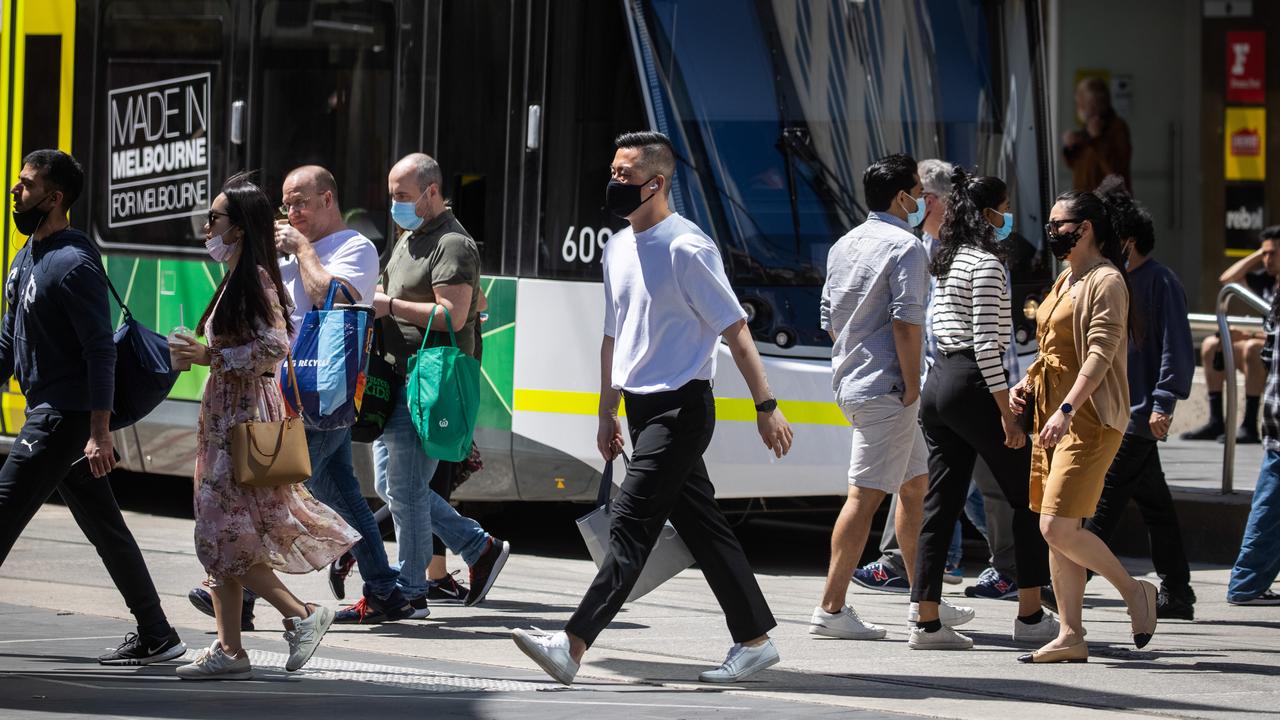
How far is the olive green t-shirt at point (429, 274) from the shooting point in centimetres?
A: 792

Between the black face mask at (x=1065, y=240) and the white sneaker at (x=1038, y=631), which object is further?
the white sneaker at (x=1038, y=631)

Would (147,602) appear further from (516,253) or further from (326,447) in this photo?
(516,253)

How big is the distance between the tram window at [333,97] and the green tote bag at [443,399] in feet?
7.23

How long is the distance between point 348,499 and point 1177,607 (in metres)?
3.28

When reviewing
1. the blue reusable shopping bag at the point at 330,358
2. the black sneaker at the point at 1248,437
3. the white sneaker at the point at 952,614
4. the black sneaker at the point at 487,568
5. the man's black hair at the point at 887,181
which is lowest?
the white sneaker at the point at 952,614

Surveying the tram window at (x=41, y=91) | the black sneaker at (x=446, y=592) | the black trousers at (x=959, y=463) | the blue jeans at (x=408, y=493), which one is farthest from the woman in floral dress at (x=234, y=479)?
the tram window at (x=41, y=91)

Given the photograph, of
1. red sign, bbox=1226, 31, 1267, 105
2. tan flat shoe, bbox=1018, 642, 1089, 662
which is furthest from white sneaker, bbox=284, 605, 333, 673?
red sign, bbox=1226, 31, 1267, 105

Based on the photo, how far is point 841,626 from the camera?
7.66 meters

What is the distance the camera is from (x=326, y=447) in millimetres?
7680

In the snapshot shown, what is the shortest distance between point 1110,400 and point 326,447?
9.17ft

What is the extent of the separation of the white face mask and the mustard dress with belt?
273 centimetres

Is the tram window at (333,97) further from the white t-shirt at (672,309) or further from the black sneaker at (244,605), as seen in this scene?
the white t-shirt at (672,309)

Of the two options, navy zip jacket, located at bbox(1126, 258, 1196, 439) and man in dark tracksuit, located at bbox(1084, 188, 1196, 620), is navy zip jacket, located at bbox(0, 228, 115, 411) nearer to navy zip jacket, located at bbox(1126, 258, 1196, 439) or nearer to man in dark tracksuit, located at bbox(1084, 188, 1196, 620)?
man in dark tracksuit, located at bbox(1084, 188, 1196, 620)

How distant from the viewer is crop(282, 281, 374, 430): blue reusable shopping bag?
746cm
